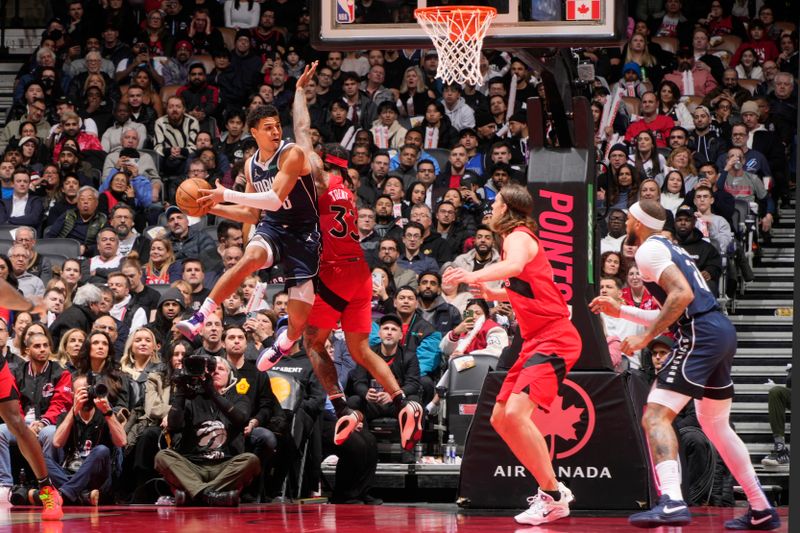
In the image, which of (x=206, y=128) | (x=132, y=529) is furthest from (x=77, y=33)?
(x=132, y=529)

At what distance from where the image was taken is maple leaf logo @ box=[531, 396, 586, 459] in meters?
9.77

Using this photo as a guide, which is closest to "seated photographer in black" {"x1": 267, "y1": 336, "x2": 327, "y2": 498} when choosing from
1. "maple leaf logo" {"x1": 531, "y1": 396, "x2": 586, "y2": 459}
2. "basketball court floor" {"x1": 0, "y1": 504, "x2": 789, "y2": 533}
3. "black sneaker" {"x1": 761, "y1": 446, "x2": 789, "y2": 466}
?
"basketball court floor" {"x1": 0, "y1": 504, "x2": 789, "y2": 533}

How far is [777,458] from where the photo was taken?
12141 millimetres

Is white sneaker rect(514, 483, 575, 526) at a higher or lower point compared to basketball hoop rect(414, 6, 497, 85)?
lower

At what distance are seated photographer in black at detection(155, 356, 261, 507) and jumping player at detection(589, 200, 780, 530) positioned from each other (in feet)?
11.5

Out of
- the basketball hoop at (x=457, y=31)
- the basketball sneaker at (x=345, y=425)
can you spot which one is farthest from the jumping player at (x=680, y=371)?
the basketball sneaker at (x=345, y=425)

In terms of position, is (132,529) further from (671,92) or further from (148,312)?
(671,92)

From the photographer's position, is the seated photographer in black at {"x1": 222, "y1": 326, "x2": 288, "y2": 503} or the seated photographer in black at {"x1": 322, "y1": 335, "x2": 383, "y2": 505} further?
the seated photographer in black at {"x1": 322, "y1": 335, "x2": 383, "y2": 505}

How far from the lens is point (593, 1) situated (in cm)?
955

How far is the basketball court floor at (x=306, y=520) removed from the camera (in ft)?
27.9

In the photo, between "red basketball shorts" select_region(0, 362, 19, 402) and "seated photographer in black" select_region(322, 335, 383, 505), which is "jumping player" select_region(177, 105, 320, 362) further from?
"seated photographer in black" select_region(322, 335, 383, 505)

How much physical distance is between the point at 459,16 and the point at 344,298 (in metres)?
2.28

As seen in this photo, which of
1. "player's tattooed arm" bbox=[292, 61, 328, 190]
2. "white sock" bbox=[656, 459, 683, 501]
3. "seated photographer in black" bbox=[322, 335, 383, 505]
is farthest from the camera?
"seated photographer in black" bbox=[322, 335, 383, 505]

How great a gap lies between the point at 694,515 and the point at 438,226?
5683 mm
